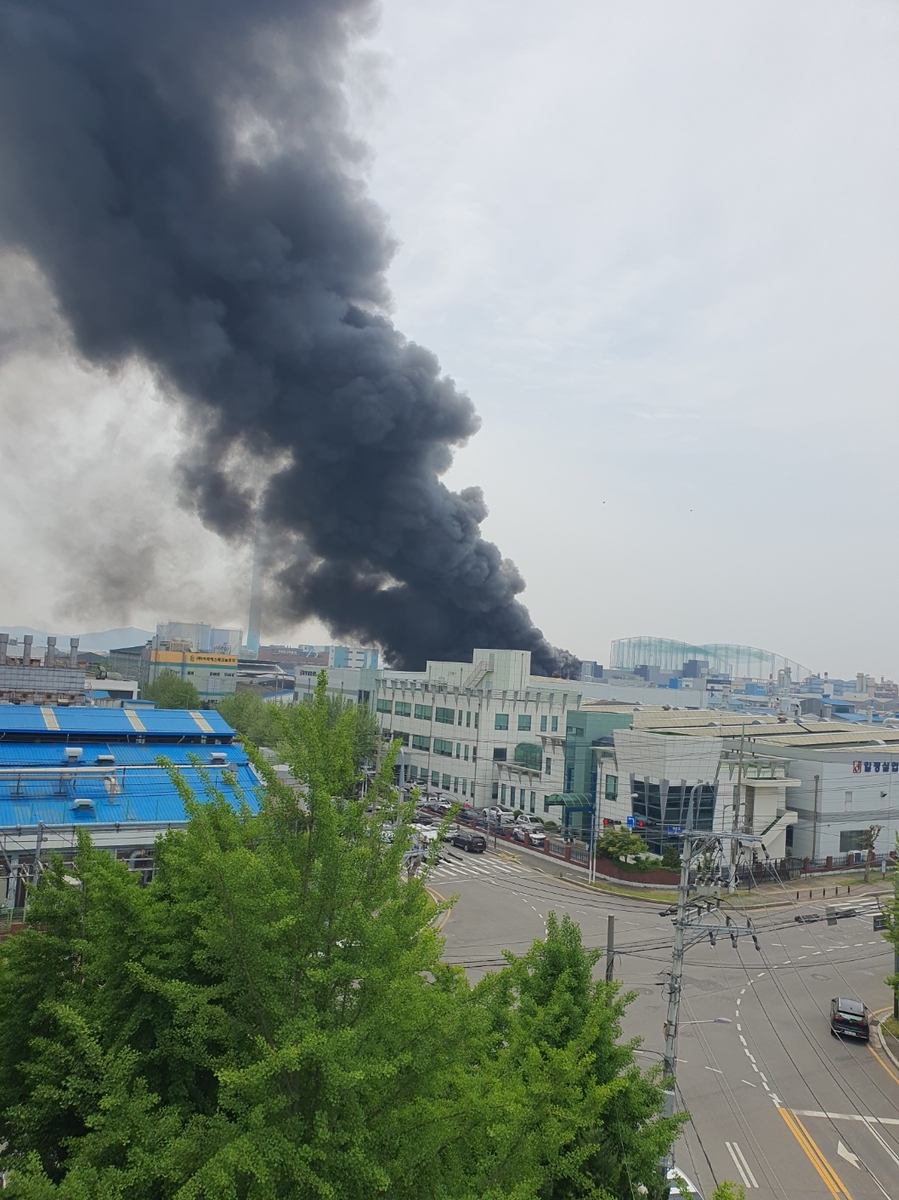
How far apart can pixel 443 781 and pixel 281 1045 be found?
1600 inches

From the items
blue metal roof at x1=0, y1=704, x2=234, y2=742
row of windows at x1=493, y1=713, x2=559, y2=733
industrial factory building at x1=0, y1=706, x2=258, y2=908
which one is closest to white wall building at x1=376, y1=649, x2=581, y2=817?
row of windows at x1=493, y1=713, x2=559, y2=733

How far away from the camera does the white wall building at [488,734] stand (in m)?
41.6

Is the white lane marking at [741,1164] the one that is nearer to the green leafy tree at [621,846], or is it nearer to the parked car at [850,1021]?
the parked car at [850,1021]

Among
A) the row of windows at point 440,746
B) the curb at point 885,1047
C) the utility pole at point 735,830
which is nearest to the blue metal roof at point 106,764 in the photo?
the utility pole at point 735,830

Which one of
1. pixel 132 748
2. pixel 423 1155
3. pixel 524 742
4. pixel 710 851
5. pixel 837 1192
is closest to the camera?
pixel 423 1155

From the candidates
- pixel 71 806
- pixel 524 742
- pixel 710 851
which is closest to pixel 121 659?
pixel 524 742

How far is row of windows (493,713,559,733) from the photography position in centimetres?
4419

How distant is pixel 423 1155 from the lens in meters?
5.83

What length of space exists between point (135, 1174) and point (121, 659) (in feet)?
360

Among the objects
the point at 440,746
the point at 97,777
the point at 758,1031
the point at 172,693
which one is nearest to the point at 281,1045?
the point at 758,1031

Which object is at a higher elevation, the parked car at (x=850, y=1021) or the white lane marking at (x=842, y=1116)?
the parked car at (x=850, y=1021)

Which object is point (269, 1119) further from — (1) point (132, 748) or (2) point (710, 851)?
(1) point (132, 748)

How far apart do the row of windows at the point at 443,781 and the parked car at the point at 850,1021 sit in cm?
2689

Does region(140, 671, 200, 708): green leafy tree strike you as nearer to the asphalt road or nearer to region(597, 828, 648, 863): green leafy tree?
the asphalt road
